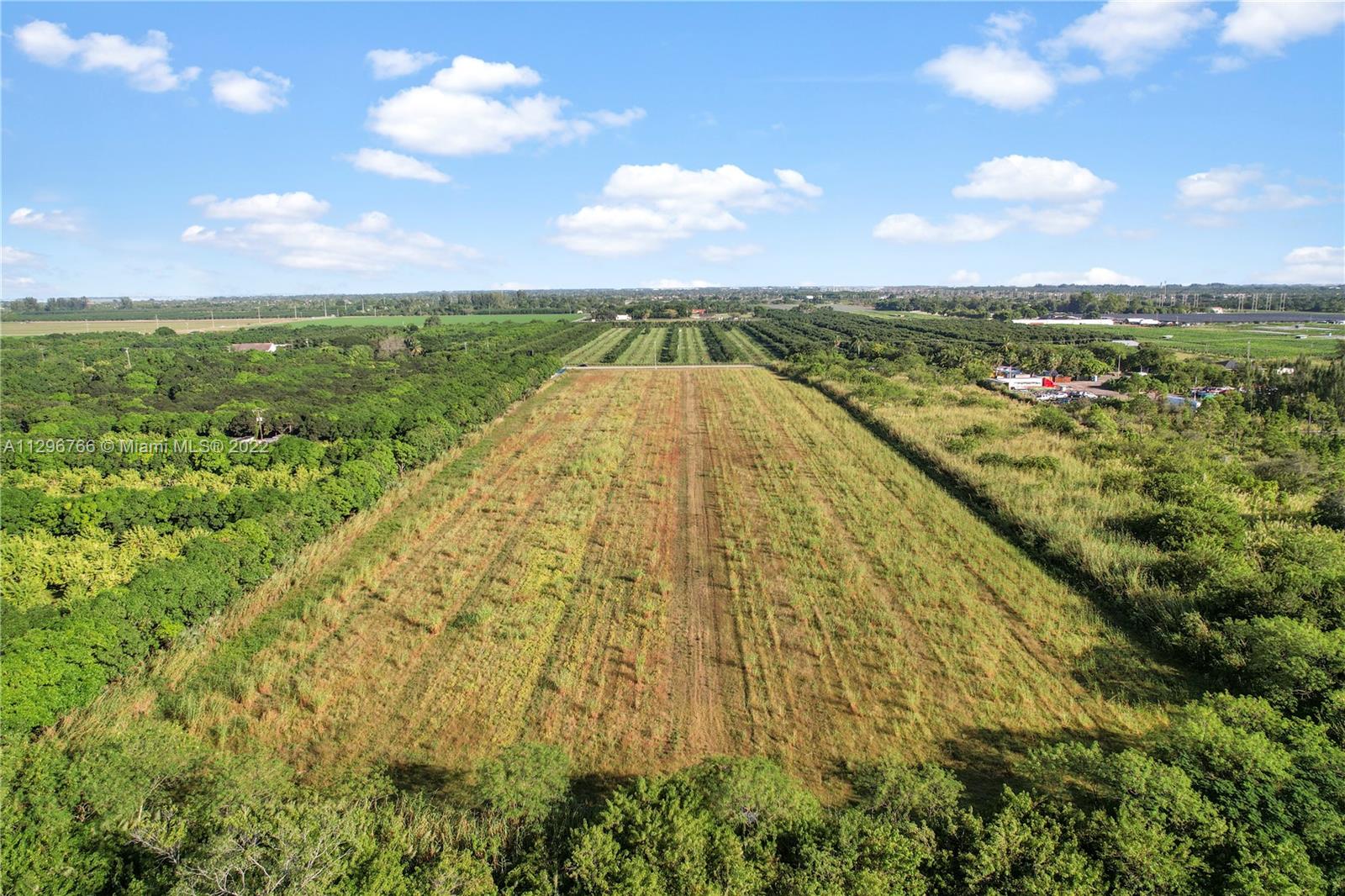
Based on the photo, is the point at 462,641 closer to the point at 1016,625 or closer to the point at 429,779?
the point at 429,779

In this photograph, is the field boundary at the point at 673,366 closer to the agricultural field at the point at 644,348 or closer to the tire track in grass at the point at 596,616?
the agricultural field at the point at 644,348

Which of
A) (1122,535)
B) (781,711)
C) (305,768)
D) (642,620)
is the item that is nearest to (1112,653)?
(1122,535)

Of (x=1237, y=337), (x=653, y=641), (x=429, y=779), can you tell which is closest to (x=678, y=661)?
(x=653, y=641)

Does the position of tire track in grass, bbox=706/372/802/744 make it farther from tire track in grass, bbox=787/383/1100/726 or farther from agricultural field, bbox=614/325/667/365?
agricultural field, bbox=614/325/667/365

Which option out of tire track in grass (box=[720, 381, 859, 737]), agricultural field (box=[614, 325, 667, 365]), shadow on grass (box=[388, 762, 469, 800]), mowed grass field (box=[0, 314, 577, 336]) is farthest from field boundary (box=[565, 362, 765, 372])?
mowed grass field (box=[0, 314, 577, 336])

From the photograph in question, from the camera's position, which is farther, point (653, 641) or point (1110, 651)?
point (653, 641)

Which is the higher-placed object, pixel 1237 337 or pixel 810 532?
pixel 1237 337

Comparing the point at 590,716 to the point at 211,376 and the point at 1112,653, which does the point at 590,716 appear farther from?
the point at 211,376
